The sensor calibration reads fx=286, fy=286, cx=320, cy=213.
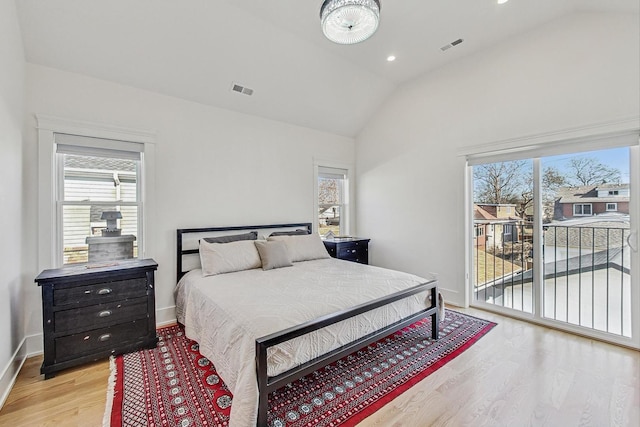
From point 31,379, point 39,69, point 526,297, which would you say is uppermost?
point 39,69

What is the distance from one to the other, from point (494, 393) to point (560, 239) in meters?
2.08

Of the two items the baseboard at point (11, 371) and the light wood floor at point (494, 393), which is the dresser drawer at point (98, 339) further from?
the baseboard at point (11, 371)

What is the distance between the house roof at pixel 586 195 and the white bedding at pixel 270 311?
1887 millimetres

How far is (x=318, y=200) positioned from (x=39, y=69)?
356 centimetres

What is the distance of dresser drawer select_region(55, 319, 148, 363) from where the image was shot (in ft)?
7.60

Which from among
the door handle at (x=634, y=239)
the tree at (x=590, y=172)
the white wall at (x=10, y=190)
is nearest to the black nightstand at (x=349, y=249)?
the tree at (x=590, y=172)

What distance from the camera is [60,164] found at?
282 cm

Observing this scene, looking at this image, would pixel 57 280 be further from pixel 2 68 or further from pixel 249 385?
pixel 249 385

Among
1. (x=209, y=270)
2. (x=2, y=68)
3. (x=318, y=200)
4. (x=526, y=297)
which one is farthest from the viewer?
(x=318, y=200)

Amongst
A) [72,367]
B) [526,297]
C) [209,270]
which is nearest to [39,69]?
[209,270]

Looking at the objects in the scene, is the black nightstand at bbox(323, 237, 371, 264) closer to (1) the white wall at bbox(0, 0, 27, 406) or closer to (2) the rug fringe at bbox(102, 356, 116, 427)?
(2) the rug fringe at bbox(102, 356, 116, 427)

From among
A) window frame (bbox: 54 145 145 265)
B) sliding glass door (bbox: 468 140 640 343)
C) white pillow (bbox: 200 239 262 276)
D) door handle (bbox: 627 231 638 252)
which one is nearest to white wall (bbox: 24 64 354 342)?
window frame (bbox: 54 145 145 265)

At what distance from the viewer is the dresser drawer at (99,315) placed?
7.63 feet

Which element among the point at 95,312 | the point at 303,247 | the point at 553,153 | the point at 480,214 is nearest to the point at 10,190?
the point at 95,312
